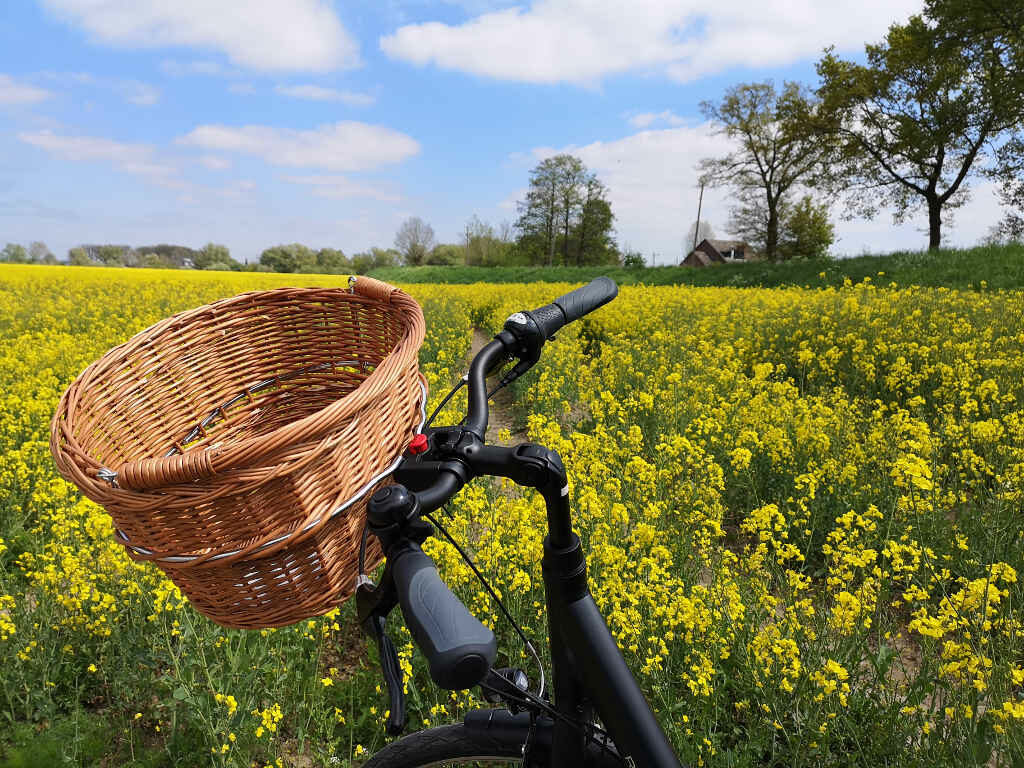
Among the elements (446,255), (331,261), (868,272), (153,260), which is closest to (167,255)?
(153,260)

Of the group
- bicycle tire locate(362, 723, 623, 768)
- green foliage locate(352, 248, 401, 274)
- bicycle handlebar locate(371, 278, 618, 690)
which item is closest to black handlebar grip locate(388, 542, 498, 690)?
bicycle handlebar locate(371, 278, 618, 690)

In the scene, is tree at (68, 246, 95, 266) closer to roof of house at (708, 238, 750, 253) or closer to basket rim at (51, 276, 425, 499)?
basket rim at (51, 276, 425, 499)

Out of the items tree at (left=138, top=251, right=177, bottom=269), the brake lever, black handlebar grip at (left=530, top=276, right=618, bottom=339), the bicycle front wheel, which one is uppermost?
tree at (left=138, top=251, right=177, bottom=269)

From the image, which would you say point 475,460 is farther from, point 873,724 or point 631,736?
point 873,724

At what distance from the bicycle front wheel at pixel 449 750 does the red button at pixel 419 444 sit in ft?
2.00

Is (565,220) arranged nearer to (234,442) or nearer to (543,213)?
(543,213)

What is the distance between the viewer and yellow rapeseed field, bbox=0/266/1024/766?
2.02 metres

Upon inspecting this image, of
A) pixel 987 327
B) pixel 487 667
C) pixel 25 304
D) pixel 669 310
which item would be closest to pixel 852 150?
pixel 669 310

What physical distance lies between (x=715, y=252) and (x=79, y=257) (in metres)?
58.7

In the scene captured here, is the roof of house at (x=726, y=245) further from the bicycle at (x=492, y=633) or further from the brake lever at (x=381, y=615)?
the brake lever at (x=381, y=615)

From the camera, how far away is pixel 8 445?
4.40m

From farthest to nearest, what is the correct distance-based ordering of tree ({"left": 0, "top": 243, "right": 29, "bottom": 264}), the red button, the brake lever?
1. tree ({"left": 0, "top": 243, "right": 29, "bottom": 264})
2. the red button
3. the brake lever

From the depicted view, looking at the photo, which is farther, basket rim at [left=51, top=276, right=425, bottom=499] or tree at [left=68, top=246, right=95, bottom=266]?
tree at [left=68, top=246, right=95, bottom=266]

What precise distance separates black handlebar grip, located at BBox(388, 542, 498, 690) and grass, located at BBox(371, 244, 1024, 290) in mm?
8824
